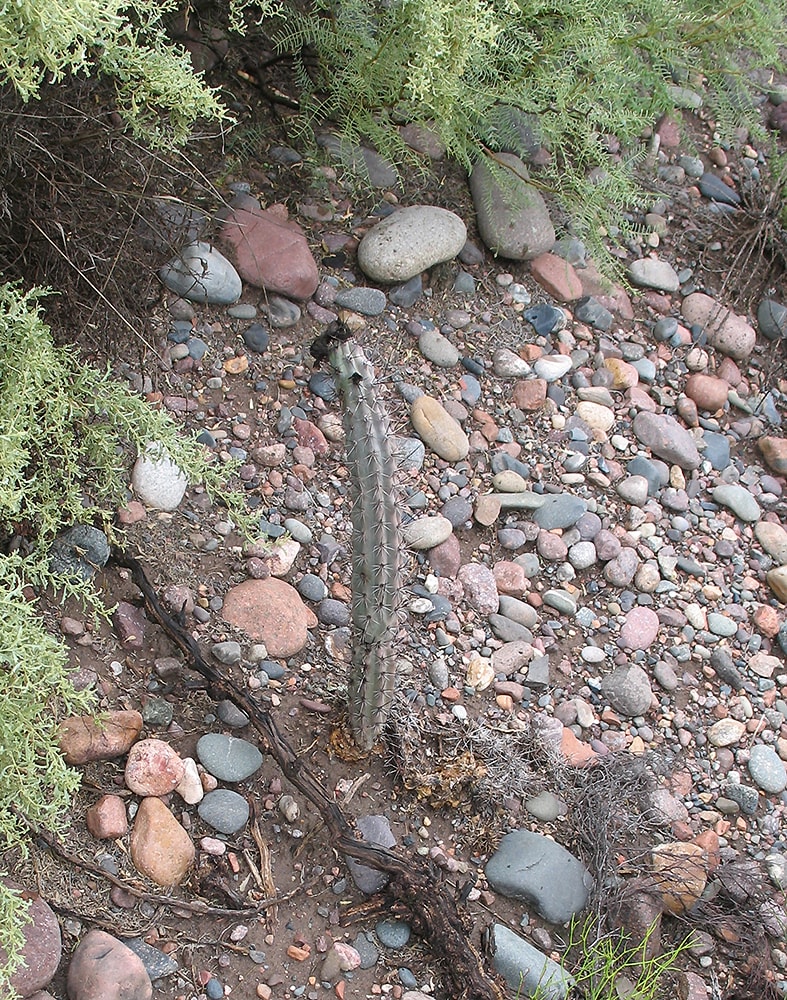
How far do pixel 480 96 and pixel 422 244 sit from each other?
369 mm

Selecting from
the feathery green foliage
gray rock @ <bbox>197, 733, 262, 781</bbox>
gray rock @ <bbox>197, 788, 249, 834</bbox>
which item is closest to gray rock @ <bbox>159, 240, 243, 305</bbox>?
the feathery green foliage

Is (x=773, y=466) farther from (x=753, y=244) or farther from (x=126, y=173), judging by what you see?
(x=126, y=173)

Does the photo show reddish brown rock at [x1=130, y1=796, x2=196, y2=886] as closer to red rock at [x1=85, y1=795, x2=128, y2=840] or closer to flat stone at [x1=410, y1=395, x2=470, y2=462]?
red rock at [x1=85, y1=795, x2=128, y2=840]

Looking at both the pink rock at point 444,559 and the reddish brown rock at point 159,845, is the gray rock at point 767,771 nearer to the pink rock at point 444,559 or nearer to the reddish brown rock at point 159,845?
the pink rock at point 444,559

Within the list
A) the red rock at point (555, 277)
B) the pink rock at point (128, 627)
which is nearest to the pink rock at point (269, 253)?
the red rock at point (555, 277)

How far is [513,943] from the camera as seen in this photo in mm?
1892

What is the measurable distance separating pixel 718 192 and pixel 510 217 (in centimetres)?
88

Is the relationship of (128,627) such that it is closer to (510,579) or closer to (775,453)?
(510,579)

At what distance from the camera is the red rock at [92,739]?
72.0 inches

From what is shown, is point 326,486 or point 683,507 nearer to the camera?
point 326,486

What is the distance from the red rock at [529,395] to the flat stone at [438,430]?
23 centimetres

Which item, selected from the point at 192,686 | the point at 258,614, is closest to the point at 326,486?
the point at 258,614

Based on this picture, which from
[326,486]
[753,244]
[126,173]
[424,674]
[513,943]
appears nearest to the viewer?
[513,943]

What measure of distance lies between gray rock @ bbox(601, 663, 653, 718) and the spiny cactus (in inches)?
28.1
